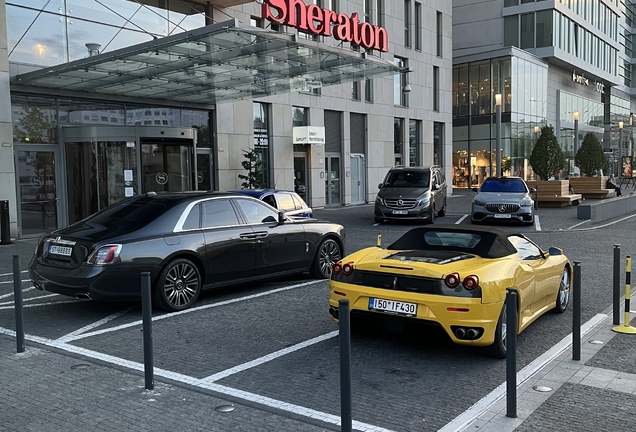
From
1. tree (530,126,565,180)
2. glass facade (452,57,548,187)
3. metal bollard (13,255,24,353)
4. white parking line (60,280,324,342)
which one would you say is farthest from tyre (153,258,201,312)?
glass facade (452,57,548,187)

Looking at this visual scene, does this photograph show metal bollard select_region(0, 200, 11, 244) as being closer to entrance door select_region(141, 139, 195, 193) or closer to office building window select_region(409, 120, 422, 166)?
entrance door select_region(141, 139, 195, 193)

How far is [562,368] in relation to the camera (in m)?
5.41

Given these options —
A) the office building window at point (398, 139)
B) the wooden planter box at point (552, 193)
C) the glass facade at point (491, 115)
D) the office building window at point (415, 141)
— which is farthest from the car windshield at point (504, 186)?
the glass facade at point (491, 115)

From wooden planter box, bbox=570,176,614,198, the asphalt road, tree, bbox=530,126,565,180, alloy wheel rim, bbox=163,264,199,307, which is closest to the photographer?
the asphalt road

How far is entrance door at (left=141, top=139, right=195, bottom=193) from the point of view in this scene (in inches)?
735

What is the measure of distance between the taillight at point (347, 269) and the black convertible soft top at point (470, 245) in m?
0.84

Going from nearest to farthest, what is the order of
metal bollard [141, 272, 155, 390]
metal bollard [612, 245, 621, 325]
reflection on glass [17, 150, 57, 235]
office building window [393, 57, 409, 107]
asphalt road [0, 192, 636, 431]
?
asphalt road [0, 192, 636, 431] < metal bollard [141, 272, 155, 390] < metal bollard [612, 245, 621, 325] < reflection on glass [17, 150, 57, 235] < office building window [393, 57, 409, 107]

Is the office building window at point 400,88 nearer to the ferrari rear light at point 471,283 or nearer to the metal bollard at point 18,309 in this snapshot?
the ferrari rear light at point 471,283

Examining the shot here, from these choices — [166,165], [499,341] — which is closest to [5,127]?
[166,165]

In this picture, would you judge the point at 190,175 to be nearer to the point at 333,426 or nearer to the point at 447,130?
the point at 333,426

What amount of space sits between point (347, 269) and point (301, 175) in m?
20.4

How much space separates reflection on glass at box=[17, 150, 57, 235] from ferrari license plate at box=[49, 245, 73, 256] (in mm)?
9879

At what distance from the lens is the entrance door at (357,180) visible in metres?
29.2

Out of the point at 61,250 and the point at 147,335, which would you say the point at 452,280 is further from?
the point at 61,250
